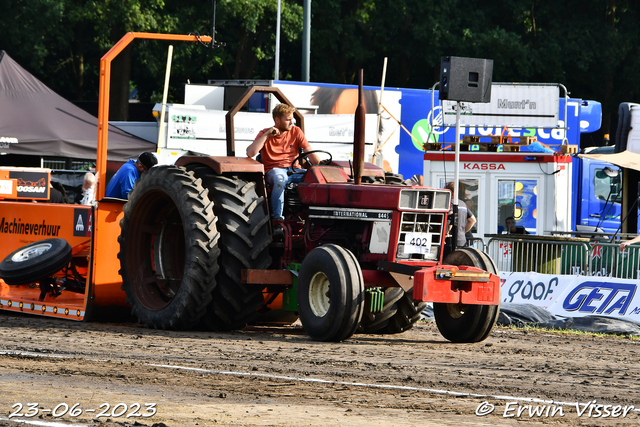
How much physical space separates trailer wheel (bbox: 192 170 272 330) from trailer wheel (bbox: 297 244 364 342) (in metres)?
0.57

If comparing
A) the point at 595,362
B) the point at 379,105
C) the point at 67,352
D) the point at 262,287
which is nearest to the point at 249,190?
the point at 262,287

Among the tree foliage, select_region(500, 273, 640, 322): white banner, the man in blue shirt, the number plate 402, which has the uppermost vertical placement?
the tree foliage

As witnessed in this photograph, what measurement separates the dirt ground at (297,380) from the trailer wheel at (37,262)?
2.10 feet

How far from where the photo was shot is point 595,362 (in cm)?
826

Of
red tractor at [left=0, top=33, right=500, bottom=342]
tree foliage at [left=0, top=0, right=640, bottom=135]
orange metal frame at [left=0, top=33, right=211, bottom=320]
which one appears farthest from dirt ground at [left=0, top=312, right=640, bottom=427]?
tree foliage at [left=0, top=0, right=640, bottom=135]

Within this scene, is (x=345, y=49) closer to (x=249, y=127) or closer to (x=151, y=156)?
(x=249, y=127)

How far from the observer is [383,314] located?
9.70 meters

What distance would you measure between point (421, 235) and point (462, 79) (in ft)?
14.3

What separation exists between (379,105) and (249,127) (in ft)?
9.22

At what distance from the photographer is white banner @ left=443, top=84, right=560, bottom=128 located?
63.2ft

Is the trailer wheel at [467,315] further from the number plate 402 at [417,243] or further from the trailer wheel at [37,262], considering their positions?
the trailer wheel at [37,262]

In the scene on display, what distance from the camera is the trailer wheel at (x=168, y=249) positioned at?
30.2 feet

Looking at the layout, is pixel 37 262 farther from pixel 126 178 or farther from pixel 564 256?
pixel 564 256

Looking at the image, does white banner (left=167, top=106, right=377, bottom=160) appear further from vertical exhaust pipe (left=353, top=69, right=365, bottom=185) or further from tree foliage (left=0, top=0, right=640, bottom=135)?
tree foliage (left=0, top=0, right=640, bottom=135)
